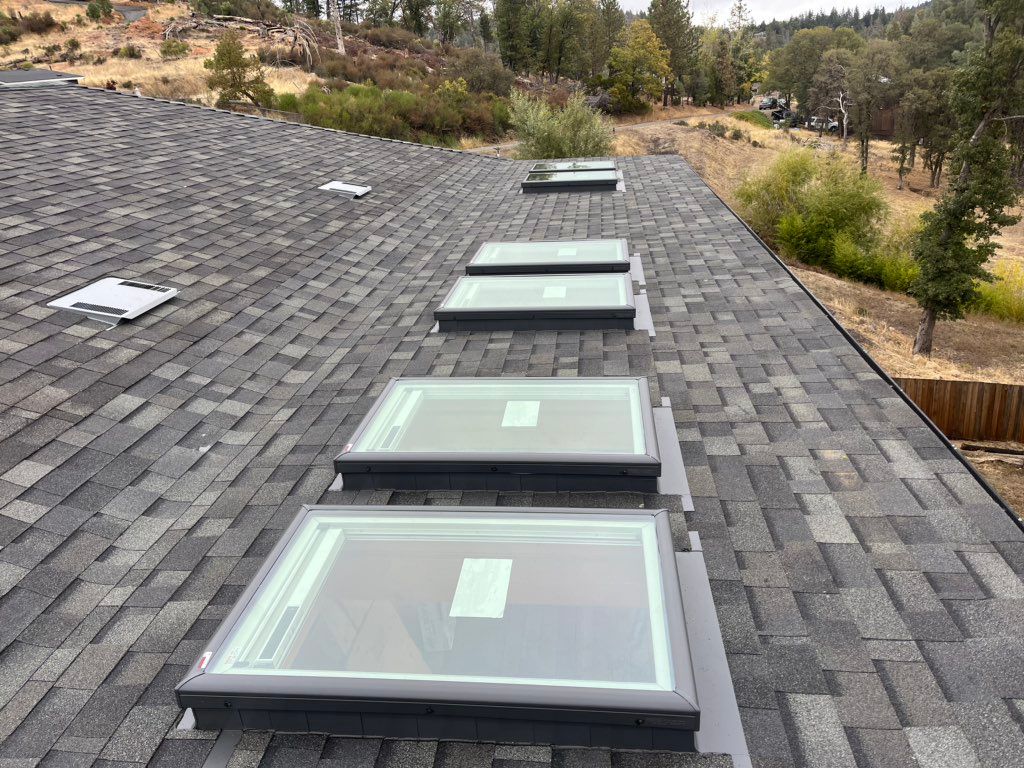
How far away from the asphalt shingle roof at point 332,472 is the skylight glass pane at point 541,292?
1.42ft

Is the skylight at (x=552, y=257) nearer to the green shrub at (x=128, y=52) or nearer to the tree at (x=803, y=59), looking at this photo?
the green shrub at (x=128, y=52)

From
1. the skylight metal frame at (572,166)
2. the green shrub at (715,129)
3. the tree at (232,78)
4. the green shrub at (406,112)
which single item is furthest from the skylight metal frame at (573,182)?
the green shrub at (715,129)

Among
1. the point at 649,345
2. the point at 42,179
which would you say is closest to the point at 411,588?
the point at 649,345

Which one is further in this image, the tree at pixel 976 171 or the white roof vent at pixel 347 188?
the tree at pixel 976 171

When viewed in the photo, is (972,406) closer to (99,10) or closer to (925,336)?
(925,336)

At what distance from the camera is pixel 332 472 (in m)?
4.59

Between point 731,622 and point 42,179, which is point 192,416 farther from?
point 42,179

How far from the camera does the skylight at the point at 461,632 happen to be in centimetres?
259

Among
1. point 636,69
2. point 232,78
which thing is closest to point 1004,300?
point 232,78

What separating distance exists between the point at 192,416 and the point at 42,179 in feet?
17.6

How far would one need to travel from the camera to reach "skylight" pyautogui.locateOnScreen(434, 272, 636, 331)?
6570 mm

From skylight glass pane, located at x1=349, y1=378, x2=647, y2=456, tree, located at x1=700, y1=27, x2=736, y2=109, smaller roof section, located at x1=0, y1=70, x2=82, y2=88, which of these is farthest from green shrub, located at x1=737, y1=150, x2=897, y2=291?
tree, located at x1=700, y1=27, x2=736, y2=109

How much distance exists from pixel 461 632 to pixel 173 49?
50131mm

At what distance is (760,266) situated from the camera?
839 cm
